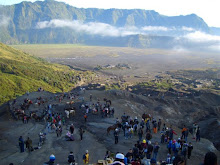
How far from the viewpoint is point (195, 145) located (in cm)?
2120

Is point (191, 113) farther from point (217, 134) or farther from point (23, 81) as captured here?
point (23, 81)

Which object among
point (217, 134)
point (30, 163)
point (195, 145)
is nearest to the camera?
point (30, 163)

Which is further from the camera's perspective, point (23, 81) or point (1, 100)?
point (23, 81)

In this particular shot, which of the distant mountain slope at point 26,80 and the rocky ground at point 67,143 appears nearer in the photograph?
the rocky ground at point 67,143

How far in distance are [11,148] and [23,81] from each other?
61.0m

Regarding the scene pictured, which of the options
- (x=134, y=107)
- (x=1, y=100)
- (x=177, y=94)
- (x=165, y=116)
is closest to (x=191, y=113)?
(x=165, y=116)

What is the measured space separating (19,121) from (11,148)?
9537mm

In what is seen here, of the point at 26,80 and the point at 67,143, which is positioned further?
the point at 26,80

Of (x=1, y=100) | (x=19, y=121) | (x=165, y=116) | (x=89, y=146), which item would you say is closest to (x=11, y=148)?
(x=89, y=146)

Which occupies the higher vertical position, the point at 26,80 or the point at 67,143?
the point at 67,143

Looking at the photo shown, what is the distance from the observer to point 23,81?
76.9 meters

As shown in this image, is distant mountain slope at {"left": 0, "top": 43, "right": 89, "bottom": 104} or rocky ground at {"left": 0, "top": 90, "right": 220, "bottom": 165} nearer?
rocky ground at {"left": 0, "top": 90, "right": 220, "bottom": 165}

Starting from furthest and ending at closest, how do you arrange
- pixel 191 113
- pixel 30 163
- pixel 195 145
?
pixel 191 113 → pixel 195 145 → pixel 30 163

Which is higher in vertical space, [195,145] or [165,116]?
[195,145]
